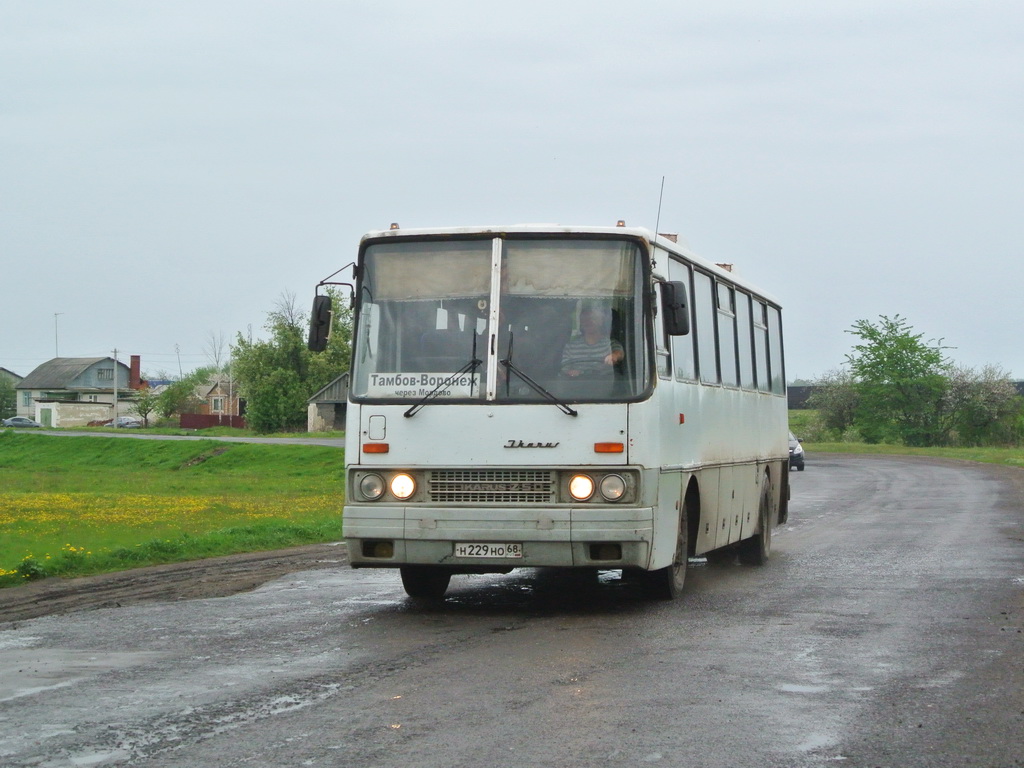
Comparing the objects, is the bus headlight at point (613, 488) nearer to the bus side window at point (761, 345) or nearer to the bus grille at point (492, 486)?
the bus grille at point (492, 486)

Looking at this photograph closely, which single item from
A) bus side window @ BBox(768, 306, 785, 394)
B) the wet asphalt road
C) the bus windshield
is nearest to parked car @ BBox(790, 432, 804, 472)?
bus side window @ BBox(768, 306, 785, 394)

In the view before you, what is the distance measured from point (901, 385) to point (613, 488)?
265 ft

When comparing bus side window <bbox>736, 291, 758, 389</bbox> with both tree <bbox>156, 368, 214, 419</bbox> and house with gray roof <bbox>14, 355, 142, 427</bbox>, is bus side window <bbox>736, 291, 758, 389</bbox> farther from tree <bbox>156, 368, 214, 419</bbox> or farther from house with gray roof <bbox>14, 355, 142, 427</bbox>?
house with gray roof <bbox>14, 355, 142, 427</bbox>

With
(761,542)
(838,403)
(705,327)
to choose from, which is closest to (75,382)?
(838,403)

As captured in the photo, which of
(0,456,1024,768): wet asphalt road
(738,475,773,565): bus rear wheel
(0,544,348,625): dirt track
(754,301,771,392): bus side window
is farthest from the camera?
(754,301,771,392): bus side window

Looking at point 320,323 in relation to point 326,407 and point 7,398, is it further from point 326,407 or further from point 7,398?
point 7,398

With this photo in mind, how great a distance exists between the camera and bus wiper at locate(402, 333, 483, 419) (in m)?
11.1

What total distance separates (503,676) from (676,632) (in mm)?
2315

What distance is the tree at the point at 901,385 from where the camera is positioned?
88250 mm

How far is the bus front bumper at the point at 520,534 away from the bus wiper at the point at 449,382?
76cm

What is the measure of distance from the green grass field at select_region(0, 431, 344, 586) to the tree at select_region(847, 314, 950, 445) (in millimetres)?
38901

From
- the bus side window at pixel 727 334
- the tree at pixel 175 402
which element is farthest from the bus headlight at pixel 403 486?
the tree at pixel 175 402

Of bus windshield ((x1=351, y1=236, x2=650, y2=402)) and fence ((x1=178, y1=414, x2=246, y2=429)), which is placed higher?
fence ((x1=178, y1=414, x2=246, y2=429))

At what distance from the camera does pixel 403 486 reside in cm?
1115
